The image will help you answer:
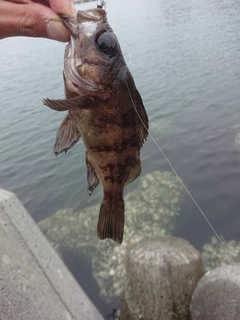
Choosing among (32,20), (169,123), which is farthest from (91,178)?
(169,123)

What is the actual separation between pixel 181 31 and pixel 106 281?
20.2m

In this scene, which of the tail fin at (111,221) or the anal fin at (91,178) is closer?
the tail fin at (111,221)

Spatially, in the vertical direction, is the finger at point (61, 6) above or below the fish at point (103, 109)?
above

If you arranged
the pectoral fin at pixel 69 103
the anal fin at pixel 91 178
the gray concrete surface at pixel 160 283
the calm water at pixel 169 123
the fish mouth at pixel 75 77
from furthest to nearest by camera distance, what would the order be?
1. the calm water at pixel 169 123
2. the gray concrete surface at pixel 160 283
3. the anal fin at pixel 91 178
4. the fish mouth at pixel 75 77
5. the pectoral fin at pixel 69 103

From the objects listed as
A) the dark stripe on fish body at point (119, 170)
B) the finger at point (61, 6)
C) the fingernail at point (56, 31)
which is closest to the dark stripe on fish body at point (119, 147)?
the dark stripe on fish body at point (119, 170)

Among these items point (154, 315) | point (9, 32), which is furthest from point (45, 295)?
point (9, 32)

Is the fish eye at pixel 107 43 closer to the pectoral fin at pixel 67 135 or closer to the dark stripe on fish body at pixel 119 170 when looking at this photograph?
the pectoral fin at pixel 67 135

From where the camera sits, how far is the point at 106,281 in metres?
6.32

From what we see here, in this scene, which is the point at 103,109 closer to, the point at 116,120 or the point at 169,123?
the point at 116,120

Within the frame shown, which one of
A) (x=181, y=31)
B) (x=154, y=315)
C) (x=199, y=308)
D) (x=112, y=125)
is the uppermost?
(x=112, y=125)

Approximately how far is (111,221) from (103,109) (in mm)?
875

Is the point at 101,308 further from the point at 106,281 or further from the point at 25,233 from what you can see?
the point at 25,233

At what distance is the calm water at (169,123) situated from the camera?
8195 millimetres

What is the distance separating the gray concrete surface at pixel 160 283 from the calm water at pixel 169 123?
1.11 metres
